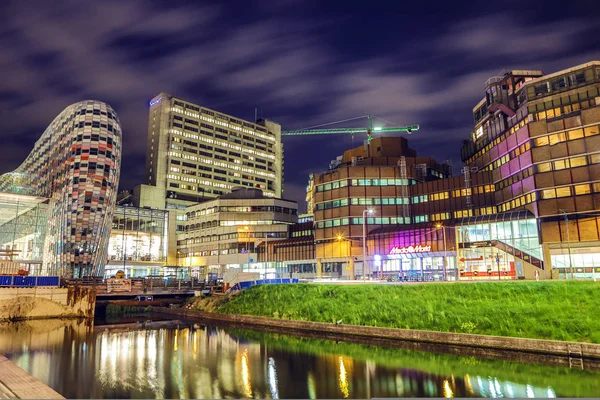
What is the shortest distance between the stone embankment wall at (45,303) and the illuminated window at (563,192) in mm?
76511

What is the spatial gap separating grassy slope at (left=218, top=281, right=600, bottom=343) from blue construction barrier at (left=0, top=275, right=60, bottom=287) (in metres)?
28.2

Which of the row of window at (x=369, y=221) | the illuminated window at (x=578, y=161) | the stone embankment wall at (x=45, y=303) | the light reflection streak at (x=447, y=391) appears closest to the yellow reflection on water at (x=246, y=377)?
the light reflection streak at (x=447, y=391)

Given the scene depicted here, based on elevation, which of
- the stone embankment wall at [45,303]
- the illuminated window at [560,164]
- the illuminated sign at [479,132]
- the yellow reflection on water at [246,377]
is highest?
the illuminated sign at [479,132]

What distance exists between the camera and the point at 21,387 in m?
18.6

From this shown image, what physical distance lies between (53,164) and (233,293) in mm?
65484

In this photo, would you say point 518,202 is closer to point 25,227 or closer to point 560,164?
point 560,164

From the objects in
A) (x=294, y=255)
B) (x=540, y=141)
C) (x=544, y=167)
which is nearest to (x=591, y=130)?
(x=540, y=141)

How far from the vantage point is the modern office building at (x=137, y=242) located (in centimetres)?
12250

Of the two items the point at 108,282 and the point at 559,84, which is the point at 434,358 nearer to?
the point at 108,282

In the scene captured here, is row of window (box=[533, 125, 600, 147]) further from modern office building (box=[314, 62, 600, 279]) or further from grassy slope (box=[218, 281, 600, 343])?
grassy slope (box=[218, 281, 600, 343])

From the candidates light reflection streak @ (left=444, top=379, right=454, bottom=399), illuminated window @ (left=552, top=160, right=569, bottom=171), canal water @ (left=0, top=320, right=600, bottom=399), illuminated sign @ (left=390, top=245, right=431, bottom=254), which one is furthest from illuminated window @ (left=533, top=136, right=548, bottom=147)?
light reflection streak @ (left=444, top=379, right=454, bottom=399)

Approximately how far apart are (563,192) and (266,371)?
6907cm

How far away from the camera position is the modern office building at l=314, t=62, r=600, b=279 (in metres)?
75.8

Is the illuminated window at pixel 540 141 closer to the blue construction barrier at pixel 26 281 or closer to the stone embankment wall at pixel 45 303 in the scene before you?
the stone embankment wall at pixel 45 303
